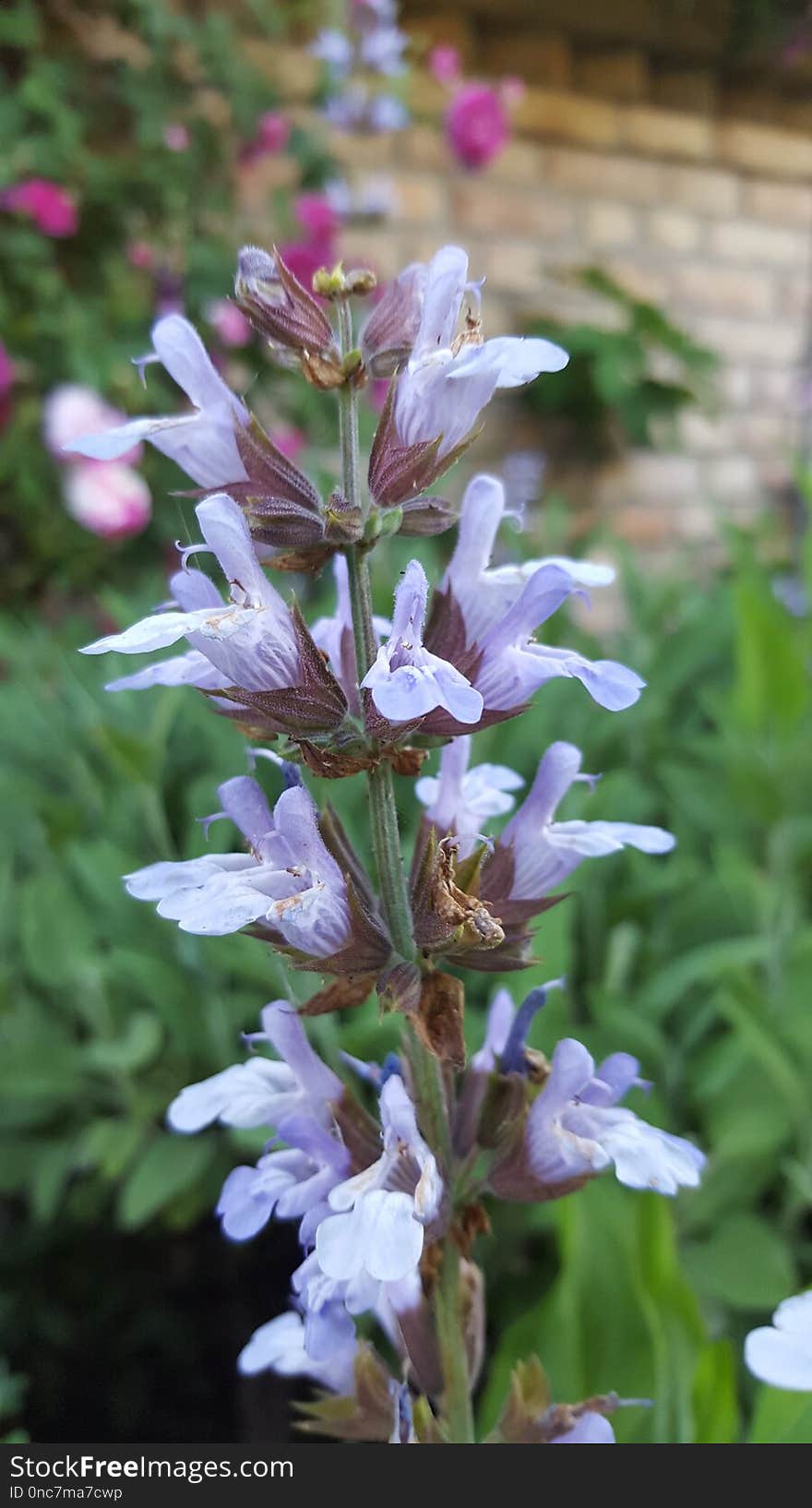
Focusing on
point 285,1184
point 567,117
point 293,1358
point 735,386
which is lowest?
point 293,1358

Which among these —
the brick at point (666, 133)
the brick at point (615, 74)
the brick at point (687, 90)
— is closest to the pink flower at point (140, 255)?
the brick at point (615, 74)

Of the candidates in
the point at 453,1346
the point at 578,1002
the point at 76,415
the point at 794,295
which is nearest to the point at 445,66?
the point at 76,415

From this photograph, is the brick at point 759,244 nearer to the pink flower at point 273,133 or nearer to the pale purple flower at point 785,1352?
the pink flower at point 273,133

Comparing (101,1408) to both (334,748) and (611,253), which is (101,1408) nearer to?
(334,748)

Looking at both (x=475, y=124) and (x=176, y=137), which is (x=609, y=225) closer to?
(x=475, y=124)

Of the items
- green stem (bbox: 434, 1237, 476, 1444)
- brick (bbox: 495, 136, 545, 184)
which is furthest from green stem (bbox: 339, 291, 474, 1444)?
brick (bbox: 495, 136, 545, 184)

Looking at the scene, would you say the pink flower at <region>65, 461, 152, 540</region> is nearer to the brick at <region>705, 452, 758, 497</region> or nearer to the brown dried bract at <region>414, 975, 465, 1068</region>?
the brown dried bract at <region>414, 975, 465, 1068</region>

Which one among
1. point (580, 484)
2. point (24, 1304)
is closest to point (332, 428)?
point (580, 484)
